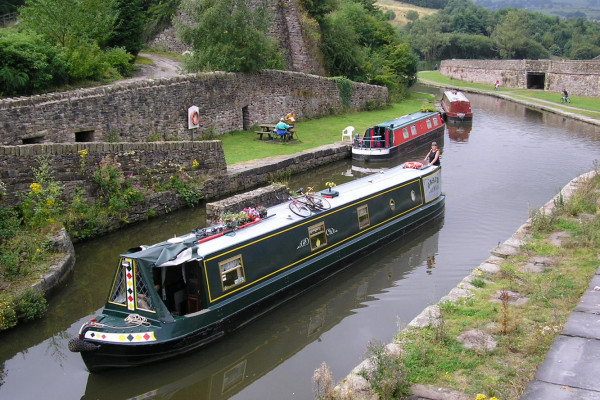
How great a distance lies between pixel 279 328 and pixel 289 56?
1941cm

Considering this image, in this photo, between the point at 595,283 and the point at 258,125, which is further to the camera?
the point at 258,125

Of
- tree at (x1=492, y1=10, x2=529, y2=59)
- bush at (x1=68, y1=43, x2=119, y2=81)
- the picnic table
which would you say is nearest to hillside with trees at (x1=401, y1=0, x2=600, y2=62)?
tree at (x1=492, y1=10, x2=529, y2=59)

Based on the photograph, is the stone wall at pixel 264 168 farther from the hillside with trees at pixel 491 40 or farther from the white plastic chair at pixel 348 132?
the hillside with trees at pixel 491 40

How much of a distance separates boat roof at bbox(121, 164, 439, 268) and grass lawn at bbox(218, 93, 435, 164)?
18.0 feet

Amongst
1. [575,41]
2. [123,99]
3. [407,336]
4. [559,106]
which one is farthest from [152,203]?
[575,41]

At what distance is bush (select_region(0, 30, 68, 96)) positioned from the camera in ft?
46.6

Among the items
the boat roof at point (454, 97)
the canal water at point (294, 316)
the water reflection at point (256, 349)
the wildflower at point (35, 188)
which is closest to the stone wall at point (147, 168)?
the wildflower at point (35, 188)

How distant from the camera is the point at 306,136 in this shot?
20406mm

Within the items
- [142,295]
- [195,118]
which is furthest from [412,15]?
[142,295]

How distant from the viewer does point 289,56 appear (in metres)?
26.3

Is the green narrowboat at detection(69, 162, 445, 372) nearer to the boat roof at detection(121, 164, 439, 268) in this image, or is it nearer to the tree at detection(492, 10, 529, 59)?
the boat roof at detection(121, 164, 439, 268)

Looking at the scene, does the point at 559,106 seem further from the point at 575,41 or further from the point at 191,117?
the point at 575,41

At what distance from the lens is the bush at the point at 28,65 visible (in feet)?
46.6

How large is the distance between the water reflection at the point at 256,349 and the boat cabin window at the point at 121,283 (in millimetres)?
897
